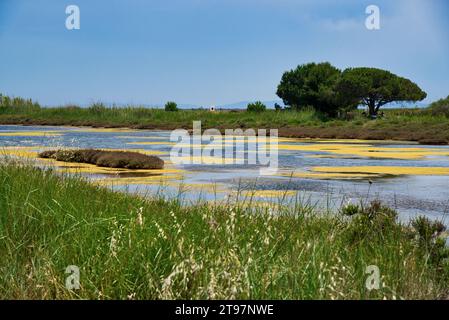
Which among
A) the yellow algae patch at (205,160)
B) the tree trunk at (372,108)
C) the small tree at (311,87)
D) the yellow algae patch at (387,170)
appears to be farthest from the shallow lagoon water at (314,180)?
the small tree at (311,87)

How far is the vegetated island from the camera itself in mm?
43188

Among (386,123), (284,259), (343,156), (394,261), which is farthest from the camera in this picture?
(386,123)

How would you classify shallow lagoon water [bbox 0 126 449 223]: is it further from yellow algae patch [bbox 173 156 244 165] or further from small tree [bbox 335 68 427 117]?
small tree [bbox 335 68 427 117]

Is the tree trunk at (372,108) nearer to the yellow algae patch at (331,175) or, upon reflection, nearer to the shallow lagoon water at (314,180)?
the shallow lagoon water at (314,180)

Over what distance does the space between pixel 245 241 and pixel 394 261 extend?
3.81ft

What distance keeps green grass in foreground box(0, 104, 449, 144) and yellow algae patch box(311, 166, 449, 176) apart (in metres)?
16.3

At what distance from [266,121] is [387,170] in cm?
3342

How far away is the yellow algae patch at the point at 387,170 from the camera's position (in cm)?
1587

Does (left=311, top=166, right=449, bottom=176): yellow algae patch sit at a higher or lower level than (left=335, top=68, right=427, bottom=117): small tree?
lower

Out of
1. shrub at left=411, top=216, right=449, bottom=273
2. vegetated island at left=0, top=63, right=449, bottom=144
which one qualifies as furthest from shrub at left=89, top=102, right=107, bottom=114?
shrub at left=411, top=216, right=449, bottom=273

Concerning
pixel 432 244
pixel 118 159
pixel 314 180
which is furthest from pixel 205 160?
pixel 432 244
